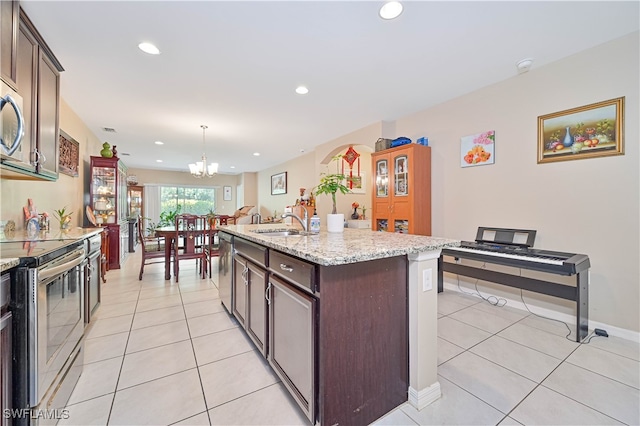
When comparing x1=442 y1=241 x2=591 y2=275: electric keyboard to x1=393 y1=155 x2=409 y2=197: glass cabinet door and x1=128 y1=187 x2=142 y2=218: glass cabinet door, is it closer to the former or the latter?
x1=393 y1=155 x2=409 y2=197: glass cabinet door

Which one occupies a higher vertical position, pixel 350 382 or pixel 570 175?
pixel 570 175

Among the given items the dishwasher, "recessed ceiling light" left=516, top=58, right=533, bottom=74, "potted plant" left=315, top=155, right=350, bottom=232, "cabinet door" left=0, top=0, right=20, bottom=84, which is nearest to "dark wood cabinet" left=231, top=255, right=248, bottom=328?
the dishwasher

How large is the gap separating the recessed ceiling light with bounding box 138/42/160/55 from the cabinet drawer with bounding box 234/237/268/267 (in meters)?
1.83

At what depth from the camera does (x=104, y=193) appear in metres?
4.84

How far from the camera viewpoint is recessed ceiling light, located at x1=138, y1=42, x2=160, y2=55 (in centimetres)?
227

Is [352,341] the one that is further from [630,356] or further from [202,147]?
[202,147]

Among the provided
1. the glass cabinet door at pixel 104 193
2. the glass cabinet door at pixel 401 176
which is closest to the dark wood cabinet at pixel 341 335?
the glass cabinet door at pixel 401 176

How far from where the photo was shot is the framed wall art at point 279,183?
7902 millimetres

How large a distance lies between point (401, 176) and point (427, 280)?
2399 mm

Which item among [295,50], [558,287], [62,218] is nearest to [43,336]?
[295,50]

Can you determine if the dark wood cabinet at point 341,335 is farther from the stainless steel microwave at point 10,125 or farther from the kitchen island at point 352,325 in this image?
the stainless steel microwave at point 10,125

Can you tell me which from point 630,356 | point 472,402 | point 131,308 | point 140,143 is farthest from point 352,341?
point 140,143

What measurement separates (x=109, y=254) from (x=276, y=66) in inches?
177

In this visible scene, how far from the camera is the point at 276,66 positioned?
2654mm
